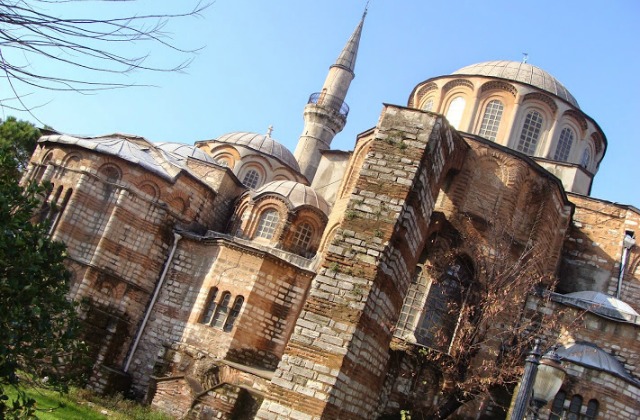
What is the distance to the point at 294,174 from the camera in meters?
28.0

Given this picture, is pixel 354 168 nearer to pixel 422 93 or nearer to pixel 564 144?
pixel 422 93

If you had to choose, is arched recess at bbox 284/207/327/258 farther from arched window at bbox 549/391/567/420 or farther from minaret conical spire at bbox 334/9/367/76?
minaret conical spire at bbox 334/9/367/76

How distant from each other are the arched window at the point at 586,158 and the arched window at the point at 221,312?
37.3 ft

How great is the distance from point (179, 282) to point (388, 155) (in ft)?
33.5

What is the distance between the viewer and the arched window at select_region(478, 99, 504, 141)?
18109 mm

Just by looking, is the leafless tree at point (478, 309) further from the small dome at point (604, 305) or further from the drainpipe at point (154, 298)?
the drainpipe at point (154, 298)

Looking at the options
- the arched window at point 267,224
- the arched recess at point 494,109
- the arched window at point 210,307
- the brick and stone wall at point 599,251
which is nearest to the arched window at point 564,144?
the brick and stone wall at point 599,251

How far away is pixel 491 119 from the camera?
18250 mm

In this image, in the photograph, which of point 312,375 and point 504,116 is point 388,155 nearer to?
point 312,375

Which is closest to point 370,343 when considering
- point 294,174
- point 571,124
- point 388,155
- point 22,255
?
point 388,155

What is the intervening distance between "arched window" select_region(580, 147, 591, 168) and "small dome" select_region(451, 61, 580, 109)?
1399 millimetres

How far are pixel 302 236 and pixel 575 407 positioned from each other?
9572mm

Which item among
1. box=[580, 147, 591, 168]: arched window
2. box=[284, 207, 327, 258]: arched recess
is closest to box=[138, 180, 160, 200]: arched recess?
box=[284, 207, 327, 258]: arched recess

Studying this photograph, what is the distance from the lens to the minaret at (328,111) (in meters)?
32.7
